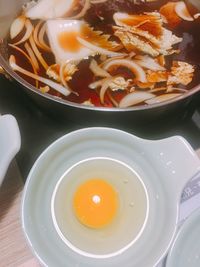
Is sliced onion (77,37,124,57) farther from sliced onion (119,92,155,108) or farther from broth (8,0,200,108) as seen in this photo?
sliced onion (119,92,155,108)

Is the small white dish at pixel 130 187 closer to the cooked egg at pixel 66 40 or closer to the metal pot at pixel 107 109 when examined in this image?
the metal pot at pixel 107 109

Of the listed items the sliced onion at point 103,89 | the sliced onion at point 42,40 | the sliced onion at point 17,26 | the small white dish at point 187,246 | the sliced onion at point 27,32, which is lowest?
the small white dish at point 187,246

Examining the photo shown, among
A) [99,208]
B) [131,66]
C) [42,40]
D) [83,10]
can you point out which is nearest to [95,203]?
[99,208]

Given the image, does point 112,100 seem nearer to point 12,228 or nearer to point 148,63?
point 148,63

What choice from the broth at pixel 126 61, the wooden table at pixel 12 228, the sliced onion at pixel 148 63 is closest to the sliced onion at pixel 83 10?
the broth at pixel 126 61

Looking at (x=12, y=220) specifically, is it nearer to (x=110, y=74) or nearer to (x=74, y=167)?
(x=74, y=167)

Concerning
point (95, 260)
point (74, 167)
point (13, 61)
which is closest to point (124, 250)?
point (95, 260)
